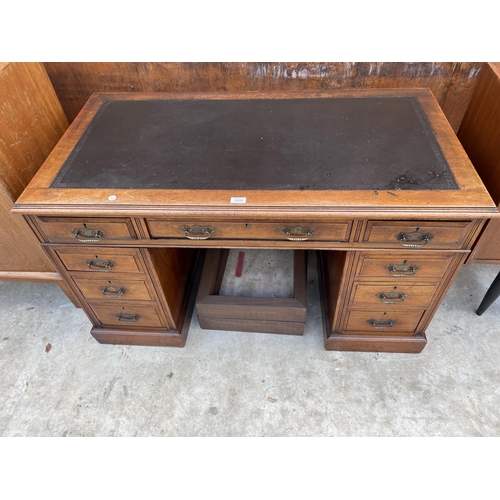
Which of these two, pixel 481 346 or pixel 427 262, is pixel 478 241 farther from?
pixel 481 346

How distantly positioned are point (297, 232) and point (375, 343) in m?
0.78

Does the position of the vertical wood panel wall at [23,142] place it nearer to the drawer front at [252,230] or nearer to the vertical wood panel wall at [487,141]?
the drawer front at [252,230]

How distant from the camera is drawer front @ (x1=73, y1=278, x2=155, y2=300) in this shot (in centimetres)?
150

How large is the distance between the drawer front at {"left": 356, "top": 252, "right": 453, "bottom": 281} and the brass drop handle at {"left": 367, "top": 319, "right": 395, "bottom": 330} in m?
0.27

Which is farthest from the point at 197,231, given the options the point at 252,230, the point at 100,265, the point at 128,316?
the point at 128,316

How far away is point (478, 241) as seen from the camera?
1.47m

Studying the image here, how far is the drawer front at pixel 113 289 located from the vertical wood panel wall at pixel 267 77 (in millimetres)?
910

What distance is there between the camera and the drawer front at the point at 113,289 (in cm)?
150

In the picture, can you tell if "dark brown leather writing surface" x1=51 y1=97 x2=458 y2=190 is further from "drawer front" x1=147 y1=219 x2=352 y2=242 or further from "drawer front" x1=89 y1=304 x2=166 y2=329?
"drawer front" x1=89 y1=304 x2=166 y2=329

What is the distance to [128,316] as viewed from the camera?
1655mm

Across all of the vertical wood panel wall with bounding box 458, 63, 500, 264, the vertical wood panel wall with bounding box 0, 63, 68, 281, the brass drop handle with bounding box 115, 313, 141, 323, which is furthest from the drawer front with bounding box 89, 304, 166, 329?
the vertical wood panel wall with bounding box 458, 63, 500, 264

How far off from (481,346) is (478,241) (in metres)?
0.57

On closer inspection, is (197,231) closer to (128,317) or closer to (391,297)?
(128,317)
